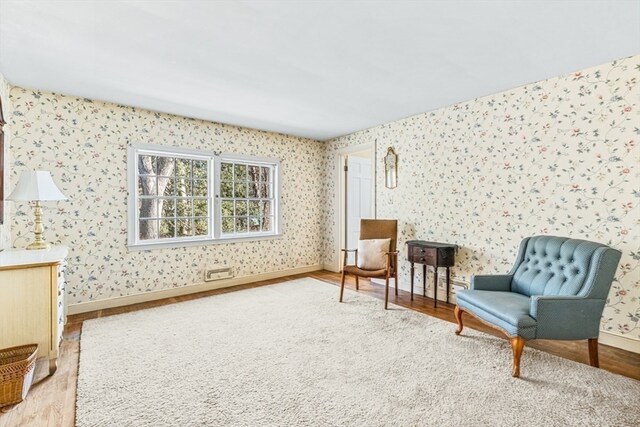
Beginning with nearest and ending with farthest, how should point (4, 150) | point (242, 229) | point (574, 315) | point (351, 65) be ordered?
point (574, 315) → point (351, 65) → point (4, 150) → point (242, 229)

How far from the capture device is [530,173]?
310cm

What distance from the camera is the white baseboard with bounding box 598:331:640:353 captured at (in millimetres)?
2510

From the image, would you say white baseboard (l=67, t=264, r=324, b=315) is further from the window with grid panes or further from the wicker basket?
the wicker basket

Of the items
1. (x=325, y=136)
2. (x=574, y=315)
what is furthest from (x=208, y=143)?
(x=574, y=315)

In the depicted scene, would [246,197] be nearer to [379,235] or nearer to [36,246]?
[379,235]

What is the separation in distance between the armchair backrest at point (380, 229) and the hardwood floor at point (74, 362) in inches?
30.3

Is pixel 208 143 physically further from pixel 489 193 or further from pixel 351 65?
pixel 489 193

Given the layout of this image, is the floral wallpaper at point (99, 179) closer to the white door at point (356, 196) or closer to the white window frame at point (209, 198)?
the white window frame at point (209, 198)

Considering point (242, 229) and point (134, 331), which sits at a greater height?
point (242, 229)

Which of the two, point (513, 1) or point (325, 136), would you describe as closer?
point (513, 1)

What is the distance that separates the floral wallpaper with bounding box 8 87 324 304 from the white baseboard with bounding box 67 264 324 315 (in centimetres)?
7

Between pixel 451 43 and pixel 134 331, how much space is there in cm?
360

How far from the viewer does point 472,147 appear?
11.7ft

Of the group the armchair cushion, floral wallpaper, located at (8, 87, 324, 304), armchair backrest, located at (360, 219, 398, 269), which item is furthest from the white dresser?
armchair backrest, located at (360, 219, 398, 269)
